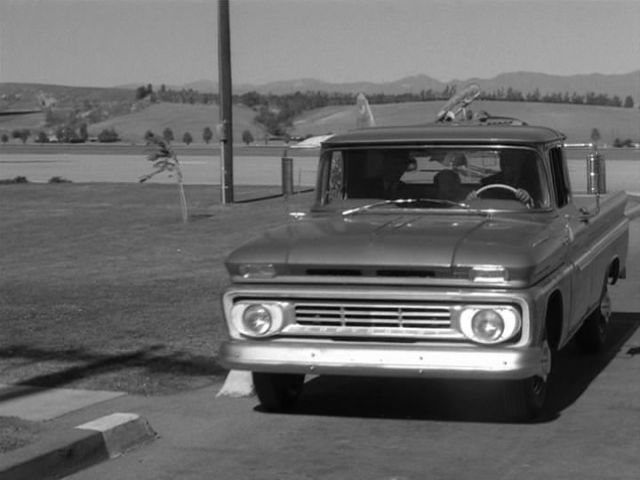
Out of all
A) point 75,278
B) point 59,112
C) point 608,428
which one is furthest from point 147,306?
point 59,112

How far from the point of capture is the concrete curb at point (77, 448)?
7000mm

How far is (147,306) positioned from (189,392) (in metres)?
3.86

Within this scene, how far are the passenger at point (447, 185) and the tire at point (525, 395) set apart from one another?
4.53ft

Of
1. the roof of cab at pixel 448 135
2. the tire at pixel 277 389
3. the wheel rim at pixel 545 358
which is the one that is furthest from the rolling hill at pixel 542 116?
the wheel rim at pixel 545 358

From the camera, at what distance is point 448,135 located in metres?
9.45

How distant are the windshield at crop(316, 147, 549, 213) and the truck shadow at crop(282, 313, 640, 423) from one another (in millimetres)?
1326

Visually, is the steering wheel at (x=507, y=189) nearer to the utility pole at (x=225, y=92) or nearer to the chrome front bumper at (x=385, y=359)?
the chrome front bumper at (x=385, y=359)

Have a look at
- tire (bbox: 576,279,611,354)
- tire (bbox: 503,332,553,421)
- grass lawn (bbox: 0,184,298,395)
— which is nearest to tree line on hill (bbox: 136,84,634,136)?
grass lawn (bbox: 0,184,298,395)

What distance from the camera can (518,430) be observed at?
8.26 m

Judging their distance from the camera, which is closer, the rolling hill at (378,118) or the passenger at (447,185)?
the passenger at (447,185)

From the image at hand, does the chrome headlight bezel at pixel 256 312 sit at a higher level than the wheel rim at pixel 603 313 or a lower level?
higher

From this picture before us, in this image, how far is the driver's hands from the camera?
9211 mm

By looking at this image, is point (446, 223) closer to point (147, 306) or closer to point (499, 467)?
point (499, 467)

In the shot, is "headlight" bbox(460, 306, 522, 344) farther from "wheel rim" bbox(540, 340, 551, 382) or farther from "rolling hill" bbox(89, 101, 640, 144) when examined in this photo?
"rolling hill" bbox(89, 101, 640, 144)
